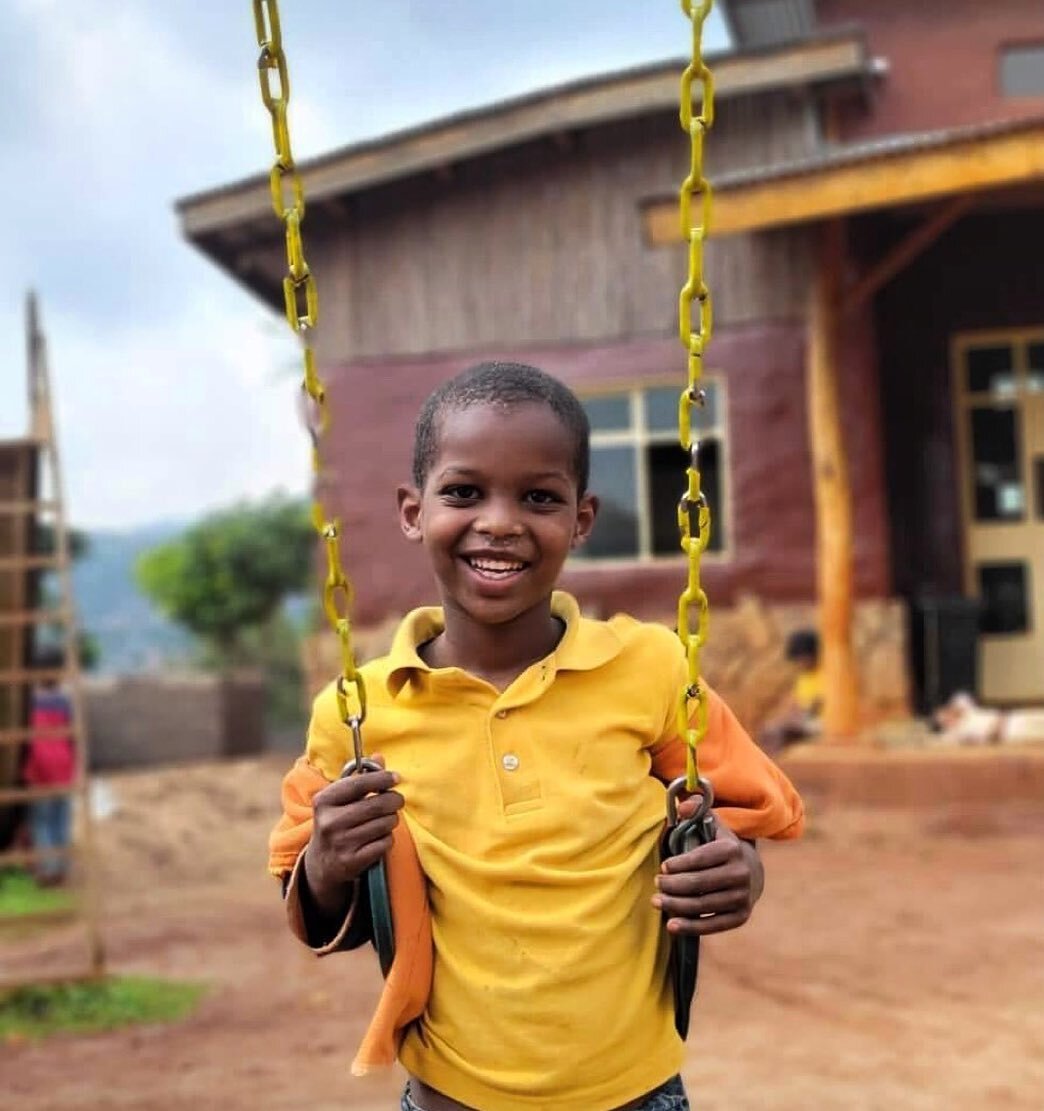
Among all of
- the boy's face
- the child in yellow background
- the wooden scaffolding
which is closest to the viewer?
the boy's face

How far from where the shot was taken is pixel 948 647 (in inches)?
411

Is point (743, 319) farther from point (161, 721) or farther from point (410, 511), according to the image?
point (161, 721)

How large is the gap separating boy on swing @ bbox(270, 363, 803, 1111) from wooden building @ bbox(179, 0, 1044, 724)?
27.4 feet

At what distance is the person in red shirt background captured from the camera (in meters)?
9.66

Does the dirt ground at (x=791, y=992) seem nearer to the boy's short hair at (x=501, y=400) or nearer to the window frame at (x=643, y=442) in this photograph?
the boy's short hair at (x=501, y=400)

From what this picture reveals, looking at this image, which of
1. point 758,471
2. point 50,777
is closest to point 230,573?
point 50,777

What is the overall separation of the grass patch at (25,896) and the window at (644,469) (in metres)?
4.57

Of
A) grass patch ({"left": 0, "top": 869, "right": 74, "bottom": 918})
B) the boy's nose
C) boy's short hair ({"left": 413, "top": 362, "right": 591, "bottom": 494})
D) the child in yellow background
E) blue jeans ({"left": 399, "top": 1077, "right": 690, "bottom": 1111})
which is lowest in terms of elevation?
grass patch ({"left": 0, "top": 869, "right": 74, "bottom": 918})

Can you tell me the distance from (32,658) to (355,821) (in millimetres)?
8256

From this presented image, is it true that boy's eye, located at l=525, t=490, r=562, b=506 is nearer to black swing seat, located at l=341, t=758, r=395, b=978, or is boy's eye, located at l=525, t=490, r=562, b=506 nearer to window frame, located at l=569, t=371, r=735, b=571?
black swing seat, located at l=341, t=758, r=395, b=978

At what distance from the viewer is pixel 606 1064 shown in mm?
1815

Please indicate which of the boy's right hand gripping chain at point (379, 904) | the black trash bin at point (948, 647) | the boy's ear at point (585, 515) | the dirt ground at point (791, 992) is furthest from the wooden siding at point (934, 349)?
the boy's right hand gripping chain at point (379, 904)

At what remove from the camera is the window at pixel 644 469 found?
11164 mm

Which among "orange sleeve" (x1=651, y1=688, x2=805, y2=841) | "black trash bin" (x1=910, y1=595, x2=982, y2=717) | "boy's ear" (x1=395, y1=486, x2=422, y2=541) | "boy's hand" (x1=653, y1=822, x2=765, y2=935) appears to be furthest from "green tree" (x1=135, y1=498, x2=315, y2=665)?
"boy's hand" (x1=653, y1=822, x2=765, y2=935)
